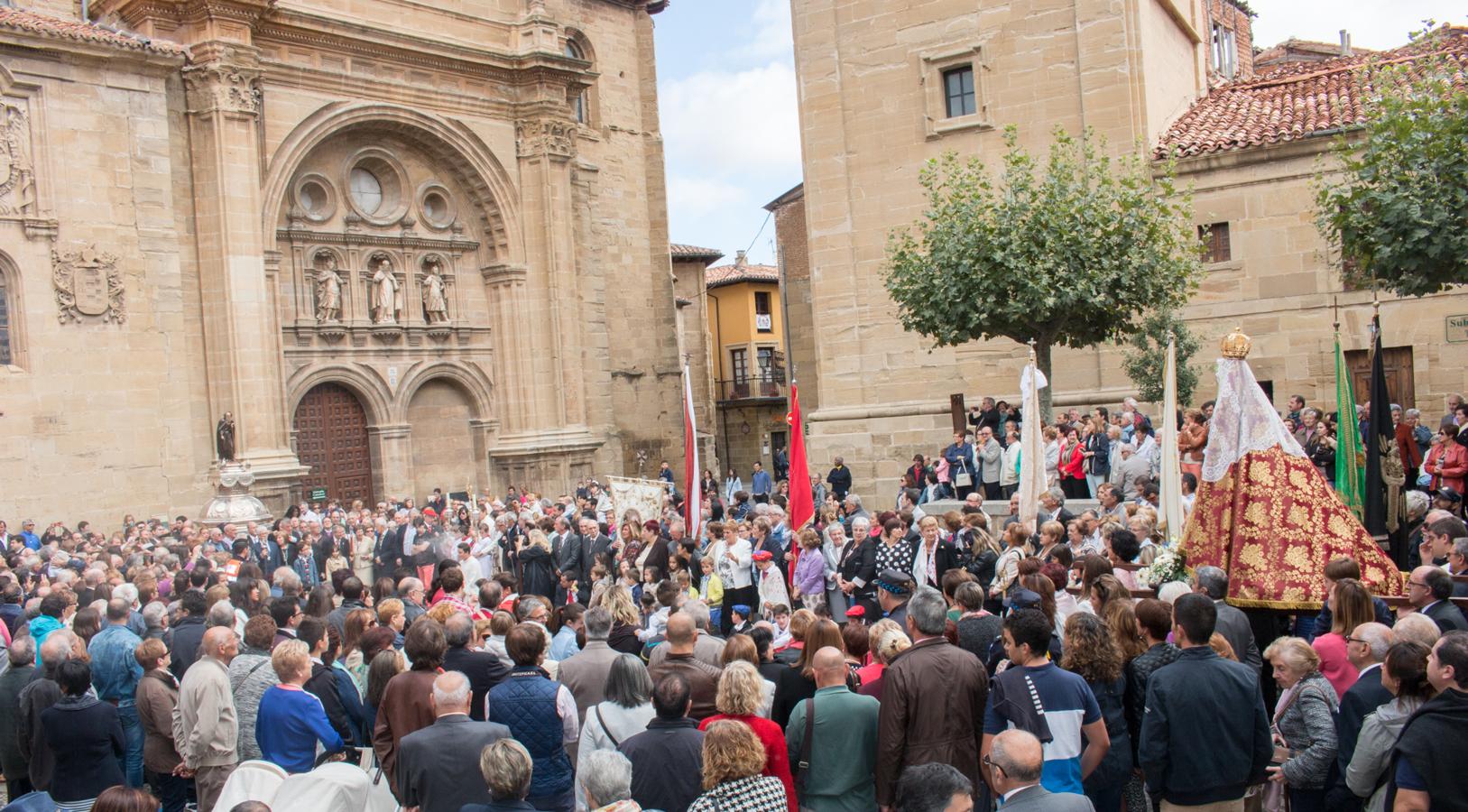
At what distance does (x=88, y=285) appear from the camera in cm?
2116

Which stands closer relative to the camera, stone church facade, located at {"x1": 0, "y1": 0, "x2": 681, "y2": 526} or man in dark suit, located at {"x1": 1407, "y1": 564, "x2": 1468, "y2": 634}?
man in dark suit, located at {"x1": 1407, "y1": 564, "x2": 1468, "y2": 634}

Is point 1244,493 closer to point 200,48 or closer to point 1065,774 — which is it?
point 1065,774

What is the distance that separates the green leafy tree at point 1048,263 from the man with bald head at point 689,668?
449 inches

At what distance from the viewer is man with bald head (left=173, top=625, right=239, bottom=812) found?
750 centimetres

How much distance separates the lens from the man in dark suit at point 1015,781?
434 centimetres

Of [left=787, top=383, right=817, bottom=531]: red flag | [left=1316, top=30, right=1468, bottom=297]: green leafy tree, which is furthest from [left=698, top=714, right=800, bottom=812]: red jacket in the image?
[left=1316, top=30, right=1468, bottom=297]: green leafy tree

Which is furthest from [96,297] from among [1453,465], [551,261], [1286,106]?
[1286,106]

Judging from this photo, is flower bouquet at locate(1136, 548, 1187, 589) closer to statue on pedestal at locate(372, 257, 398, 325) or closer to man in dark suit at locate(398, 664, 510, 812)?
man in dark suit at locate(398, 664, 510, 812)

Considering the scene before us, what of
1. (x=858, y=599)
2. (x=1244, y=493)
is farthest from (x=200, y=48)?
(x=1244, y=493)

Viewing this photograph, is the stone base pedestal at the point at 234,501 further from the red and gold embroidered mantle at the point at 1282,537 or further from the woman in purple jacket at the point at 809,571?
the red and gold embroidered mantle at the point at 1282,537

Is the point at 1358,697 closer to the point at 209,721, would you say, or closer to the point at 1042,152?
the point at 209,721

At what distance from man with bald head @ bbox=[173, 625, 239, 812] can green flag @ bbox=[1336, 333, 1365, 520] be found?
912cm

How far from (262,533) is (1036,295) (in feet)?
40.0

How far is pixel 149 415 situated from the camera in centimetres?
2192
